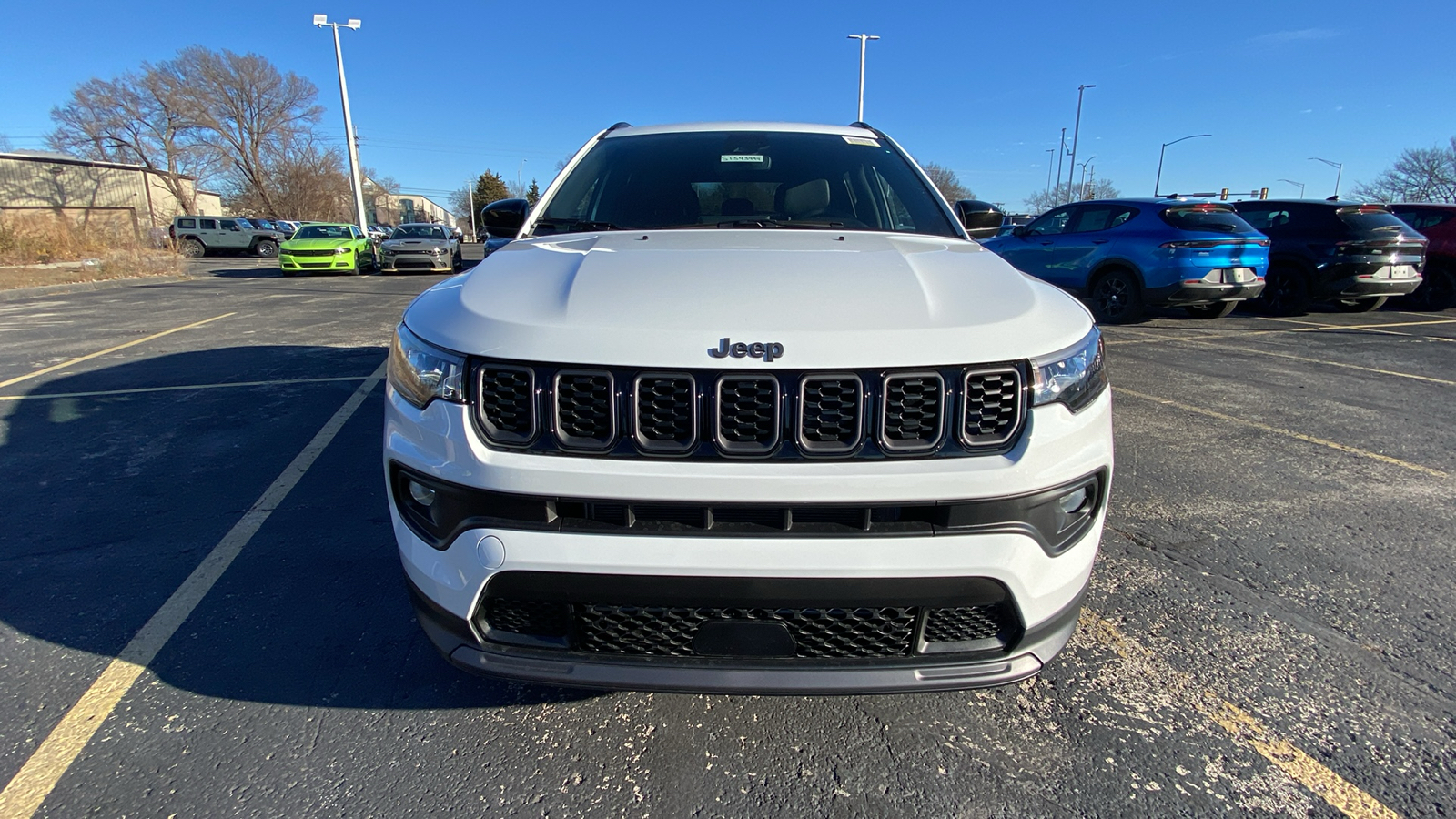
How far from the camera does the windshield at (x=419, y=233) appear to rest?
1920 centimetres

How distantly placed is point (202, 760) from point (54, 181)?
6355 cm

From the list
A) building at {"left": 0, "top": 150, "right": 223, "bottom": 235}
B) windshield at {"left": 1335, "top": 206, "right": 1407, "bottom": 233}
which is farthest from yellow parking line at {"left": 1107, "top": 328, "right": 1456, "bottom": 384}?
building at {"left": 0, "top": 150, "right": 223, "bottom": 235}

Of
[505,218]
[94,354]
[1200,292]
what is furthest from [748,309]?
[1200,292]

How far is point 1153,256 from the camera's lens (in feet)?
28.9

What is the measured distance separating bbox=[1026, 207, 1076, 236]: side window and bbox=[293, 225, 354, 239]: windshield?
18242mm

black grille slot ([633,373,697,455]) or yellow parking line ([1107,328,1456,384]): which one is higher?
black grille slot ([633,373,697,455])

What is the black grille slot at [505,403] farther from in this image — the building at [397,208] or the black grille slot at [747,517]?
the building at [397,208]

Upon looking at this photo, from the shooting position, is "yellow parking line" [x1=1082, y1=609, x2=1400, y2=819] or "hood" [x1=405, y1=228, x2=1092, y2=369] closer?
"hood" [x1=405, y1=228, x2=1092, y2=369]

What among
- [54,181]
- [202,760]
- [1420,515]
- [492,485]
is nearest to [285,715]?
[202,760]

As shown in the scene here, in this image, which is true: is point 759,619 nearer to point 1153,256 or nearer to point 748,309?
point 748,309

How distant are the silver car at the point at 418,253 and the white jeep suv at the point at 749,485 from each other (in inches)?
735

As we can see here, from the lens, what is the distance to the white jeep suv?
152 cm

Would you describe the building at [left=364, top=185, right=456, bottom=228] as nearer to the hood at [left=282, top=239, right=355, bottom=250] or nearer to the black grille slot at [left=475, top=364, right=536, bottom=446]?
the hood at [left=282, top=239, right=355, bottom=250]

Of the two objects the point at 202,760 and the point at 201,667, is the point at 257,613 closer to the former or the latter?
the point at 201,667
